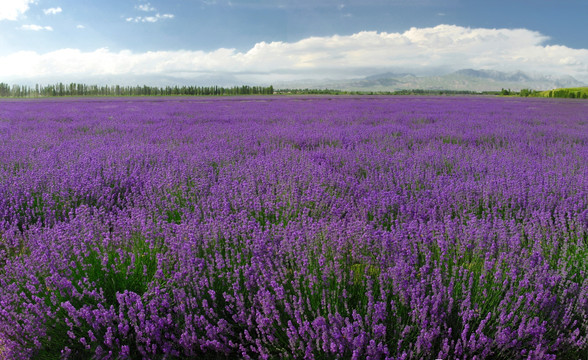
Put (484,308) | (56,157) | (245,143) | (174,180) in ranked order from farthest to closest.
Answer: (245,143)
(56,157)
(174,180)
(484,308)

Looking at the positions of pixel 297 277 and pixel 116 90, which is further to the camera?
pixel 116 90

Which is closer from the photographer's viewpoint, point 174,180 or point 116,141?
point 174,180

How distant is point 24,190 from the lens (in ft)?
10.5

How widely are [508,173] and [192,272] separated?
10.3 ft

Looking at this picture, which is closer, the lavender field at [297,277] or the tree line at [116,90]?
the lavender field at [297,277]

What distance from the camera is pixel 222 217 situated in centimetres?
234

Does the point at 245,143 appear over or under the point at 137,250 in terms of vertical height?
over

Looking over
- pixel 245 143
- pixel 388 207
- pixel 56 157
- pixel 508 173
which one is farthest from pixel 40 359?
pixel 245 143

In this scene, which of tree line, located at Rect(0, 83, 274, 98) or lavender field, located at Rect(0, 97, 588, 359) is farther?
tree line, located at Rect(0, 83, 274, 98)

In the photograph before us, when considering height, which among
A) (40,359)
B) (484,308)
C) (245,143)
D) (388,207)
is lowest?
(40,359)

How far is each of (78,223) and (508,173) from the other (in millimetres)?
3612

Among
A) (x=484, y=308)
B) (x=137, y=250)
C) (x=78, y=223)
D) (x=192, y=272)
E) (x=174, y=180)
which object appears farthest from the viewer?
(x=174, y=180)

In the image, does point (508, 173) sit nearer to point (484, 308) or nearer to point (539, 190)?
point (539, 190)

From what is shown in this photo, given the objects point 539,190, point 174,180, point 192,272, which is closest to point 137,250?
point 192,272
